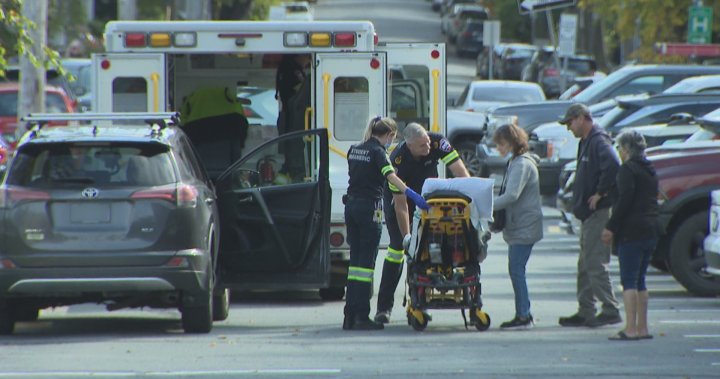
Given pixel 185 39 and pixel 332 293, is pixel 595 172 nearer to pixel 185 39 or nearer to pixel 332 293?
pixel 332 293

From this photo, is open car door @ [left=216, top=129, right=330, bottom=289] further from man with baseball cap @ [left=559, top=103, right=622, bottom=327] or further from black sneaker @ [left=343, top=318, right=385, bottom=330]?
man with baseball cap @ [left=559, top=103, right=622, bottom=327]

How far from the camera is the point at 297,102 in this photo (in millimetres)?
14328

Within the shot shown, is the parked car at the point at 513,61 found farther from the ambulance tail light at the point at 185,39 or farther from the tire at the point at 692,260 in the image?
the ambulance tail light at the point at 185,39

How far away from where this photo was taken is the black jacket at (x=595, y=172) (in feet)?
36.1

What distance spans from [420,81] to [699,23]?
18440 mm

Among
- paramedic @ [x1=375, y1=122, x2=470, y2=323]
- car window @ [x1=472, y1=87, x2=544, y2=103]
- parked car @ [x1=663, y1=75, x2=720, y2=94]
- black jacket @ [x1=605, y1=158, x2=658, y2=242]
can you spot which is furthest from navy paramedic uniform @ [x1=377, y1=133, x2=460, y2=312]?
car window @ [x1=472, y1=87, x2=544, y2=103]

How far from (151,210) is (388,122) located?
1981mm

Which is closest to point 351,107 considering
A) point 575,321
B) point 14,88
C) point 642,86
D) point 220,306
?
point 220,306

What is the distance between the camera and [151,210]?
1047cm

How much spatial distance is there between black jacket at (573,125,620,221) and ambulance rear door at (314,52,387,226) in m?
2.58

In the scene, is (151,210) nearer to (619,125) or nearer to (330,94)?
(330,94)

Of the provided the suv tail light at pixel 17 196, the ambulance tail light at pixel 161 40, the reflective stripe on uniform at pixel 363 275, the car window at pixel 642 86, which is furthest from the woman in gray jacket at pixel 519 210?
the car window at pixel 642 86

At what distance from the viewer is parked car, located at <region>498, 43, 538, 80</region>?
50.6m

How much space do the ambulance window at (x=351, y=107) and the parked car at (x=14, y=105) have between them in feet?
42.3
